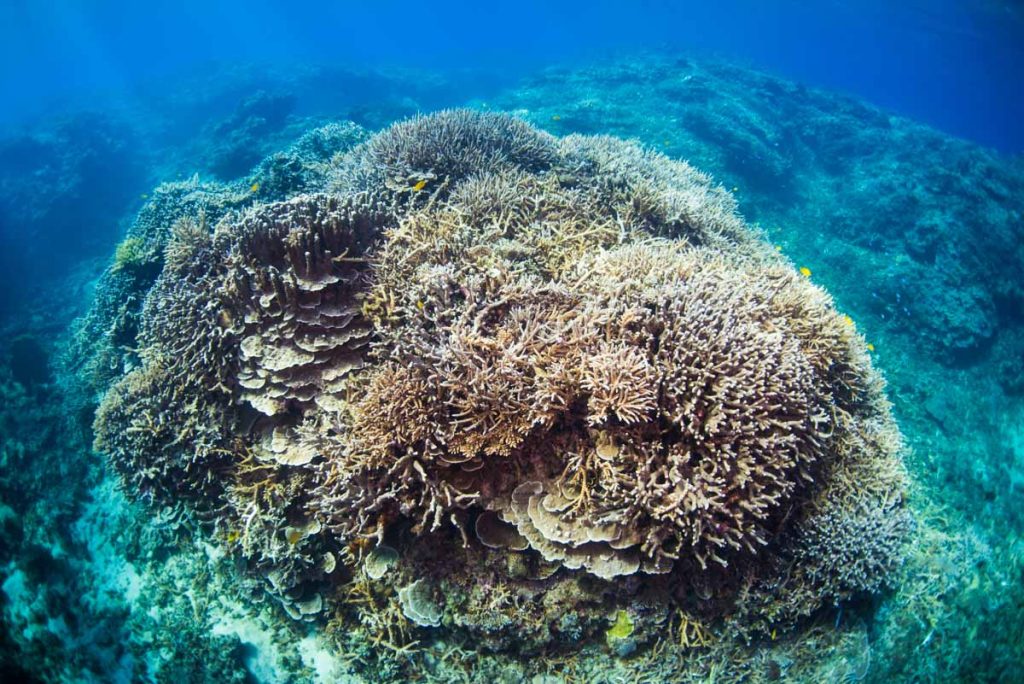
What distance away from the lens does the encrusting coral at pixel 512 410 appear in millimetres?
3422

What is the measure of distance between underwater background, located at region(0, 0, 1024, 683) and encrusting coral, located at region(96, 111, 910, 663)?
495mm

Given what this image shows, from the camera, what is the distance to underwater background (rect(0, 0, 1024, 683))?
4.12 m

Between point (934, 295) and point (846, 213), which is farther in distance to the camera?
point (846, 213)

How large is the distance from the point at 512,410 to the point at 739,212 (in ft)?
38.1

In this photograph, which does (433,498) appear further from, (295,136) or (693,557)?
(295,136)

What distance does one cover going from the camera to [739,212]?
12.6 m

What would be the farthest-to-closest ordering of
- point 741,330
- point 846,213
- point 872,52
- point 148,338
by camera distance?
1. point 872,52
2. point 846,213
3. point 148,338
4. point 741,330

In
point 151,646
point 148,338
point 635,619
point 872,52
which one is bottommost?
point 151,646

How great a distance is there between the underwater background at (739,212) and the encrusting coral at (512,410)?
0.49 meters

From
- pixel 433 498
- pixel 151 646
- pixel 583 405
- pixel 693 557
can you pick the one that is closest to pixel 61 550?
pixel 151 646

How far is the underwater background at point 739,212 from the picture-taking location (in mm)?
4121

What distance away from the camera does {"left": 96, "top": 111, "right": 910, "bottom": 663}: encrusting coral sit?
11.2ft

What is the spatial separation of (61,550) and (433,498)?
16.5 ft

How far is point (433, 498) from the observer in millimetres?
3568
